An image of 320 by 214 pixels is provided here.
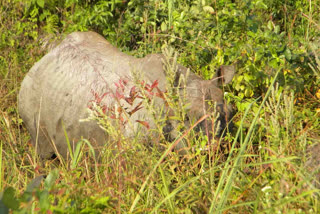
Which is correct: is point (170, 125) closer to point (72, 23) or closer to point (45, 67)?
point (45, 67)

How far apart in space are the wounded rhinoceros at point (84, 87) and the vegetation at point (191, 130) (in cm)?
15

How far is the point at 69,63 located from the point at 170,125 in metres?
1.12

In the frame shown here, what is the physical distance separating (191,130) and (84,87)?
1.15 m

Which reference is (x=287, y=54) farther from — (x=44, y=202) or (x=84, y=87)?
(x=44, y=202)

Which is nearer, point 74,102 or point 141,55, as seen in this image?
point 74,102

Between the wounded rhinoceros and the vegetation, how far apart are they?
15cm

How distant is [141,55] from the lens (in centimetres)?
490

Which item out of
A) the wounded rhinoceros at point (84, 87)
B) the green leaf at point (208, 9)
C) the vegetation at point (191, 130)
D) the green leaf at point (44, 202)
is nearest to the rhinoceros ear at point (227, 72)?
the wounded rhinoceros at point (84, 87)

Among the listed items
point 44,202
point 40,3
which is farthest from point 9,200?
point 40,3

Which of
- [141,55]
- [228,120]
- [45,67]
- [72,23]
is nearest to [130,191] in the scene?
[228,120]

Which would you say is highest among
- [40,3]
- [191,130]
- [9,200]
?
[40,3]

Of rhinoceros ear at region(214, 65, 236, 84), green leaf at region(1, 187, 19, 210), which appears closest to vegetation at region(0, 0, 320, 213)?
green leaf at region(1, 187, 19, 210)

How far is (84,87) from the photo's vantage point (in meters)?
3.68

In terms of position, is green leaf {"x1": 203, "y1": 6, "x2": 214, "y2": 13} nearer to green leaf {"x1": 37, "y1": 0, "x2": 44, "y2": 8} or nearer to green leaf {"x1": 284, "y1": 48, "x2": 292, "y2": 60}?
green leaf {"x1": 284, "y1": 48, "x2": 292, "y2": 60}
